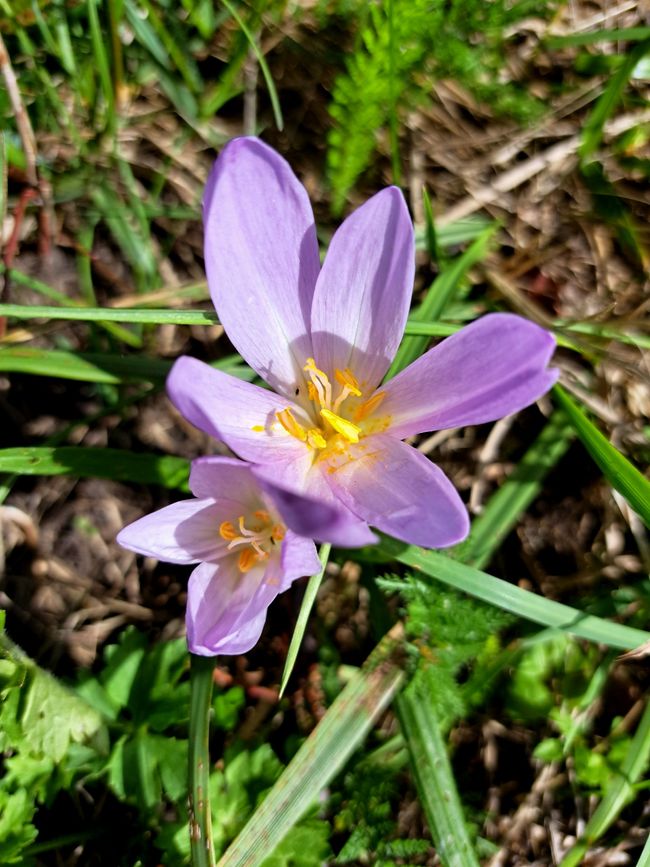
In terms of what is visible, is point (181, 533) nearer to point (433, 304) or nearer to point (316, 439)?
point (316, 439)

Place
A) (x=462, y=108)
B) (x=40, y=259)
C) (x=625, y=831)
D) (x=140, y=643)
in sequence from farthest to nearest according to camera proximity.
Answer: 1. (x=462, y=108)
2. (x=40, y=259)
3. (x=625, y=831)
4. (x=140, y=643)

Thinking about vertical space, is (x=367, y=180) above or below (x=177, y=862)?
above

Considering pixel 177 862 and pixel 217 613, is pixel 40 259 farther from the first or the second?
pixel 177 862

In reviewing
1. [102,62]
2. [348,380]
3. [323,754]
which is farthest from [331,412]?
[102,62]

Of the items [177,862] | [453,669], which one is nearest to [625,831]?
[453,669]

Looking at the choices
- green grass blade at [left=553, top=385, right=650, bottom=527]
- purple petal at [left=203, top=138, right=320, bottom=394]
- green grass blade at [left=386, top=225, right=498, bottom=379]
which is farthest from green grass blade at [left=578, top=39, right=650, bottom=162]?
purple petal at [left=203, top=138, right=320, bottom=394]

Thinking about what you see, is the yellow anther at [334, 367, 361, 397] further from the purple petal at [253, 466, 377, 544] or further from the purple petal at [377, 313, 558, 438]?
the purple petal at [253, 466, 377, 544]
